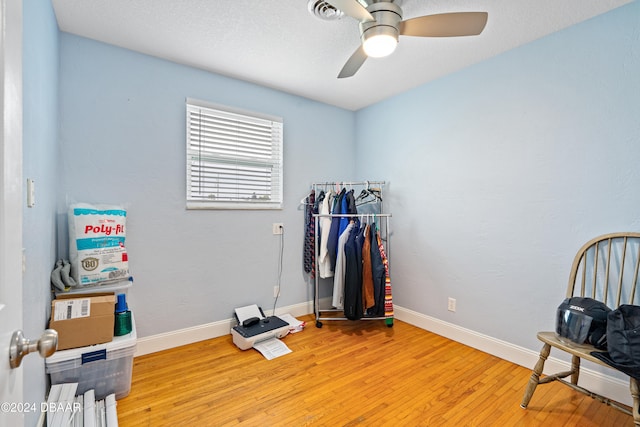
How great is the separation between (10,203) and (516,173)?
2706 mm

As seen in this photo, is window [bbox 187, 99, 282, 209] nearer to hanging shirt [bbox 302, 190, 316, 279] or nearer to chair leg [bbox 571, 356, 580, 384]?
hanging shirt [bbox 302, 190, 316, 279]

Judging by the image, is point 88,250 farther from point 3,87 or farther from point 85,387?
point 3,87

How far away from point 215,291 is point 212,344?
0.44 meters

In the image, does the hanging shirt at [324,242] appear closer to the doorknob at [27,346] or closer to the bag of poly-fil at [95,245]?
the bag of poly-fil at [95,245]

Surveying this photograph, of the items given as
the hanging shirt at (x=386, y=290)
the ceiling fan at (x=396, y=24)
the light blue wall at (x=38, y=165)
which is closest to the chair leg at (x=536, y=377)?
the hanging shirt at (x=386, y=290)

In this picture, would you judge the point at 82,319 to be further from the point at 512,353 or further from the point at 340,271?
the point at 512,353

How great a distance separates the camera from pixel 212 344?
253 cm

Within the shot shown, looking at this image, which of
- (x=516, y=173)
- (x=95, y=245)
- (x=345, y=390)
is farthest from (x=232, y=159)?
(x=516, y=173)

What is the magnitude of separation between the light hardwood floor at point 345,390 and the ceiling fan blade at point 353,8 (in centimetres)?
217

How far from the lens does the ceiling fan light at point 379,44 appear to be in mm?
1614

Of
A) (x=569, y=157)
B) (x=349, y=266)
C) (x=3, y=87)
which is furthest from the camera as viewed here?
(x=349, y=266)

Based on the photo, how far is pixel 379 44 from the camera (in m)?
1.66

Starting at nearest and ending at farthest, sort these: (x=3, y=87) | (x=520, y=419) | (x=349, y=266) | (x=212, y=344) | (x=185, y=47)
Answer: (x=3, y=87) < (x=520, y=419) < (x=185, y=47) < (x=212, y=344) < (x=349, y=266)

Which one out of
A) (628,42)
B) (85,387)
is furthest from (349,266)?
(628,42)
